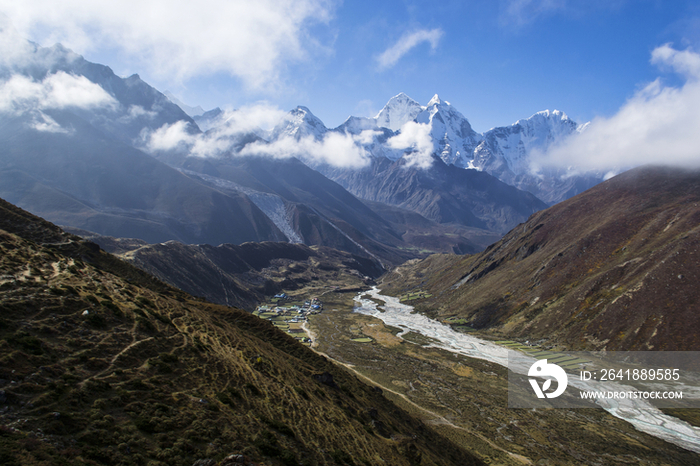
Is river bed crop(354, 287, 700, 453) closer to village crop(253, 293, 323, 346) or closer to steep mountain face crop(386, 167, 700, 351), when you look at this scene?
steep mountain face crop(386, 167, 700, 351)

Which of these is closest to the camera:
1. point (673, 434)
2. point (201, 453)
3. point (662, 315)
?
point (201, 453)

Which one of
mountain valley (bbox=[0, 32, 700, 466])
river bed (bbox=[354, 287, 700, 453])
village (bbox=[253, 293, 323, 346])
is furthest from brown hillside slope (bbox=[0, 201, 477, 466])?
village (bbox=[253, 293, 323, 346])

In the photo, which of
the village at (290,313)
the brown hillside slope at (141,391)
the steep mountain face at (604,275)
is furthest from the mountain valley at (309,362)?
the village at (290,313)

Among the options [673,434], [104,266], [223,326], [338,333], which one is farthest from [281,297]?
[673,434]

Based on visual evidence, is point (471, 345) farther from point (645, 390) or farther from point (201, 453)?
point (201, 453)

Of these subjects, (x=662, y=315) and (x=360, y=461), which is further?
(x=662, y=315)
